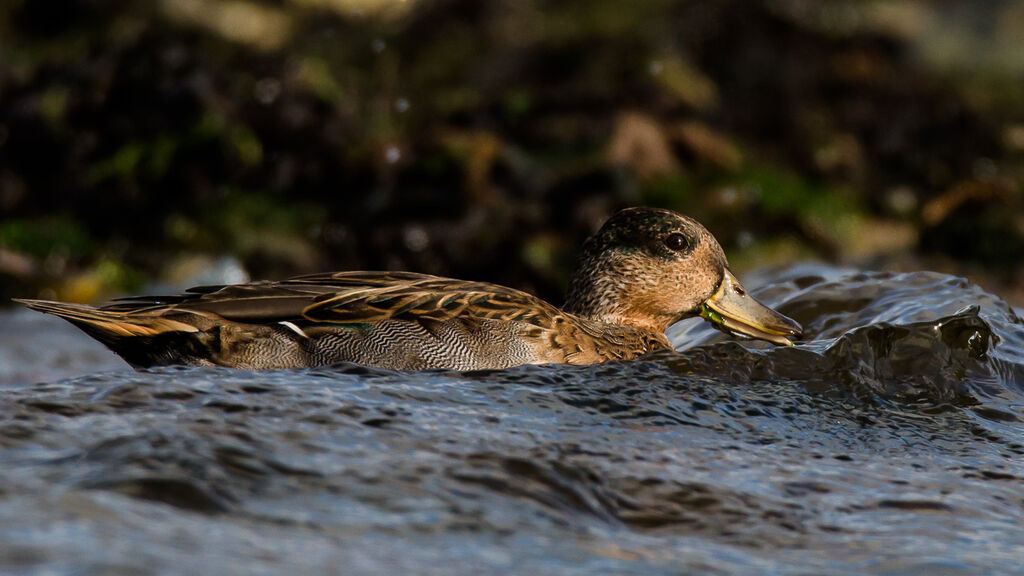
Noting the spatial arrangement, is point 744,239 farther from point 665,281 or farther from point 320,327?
point 320,327

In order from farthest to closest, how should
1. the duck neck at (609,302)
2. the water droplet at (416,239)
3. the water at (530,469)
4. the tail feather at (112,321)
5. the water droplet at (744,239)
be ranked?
1. the water droplet at (744,239)
2. the water droplet at (416,239)
3. the duck neck at (609,302)
4. the tail feather at (112,321)
5. the water at (530,469)

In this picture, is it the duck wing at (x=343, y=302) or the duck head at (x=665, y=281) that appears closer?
the duck wing at (x=343, y=302)

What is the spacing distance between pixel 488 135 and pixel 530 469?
9.94 metres

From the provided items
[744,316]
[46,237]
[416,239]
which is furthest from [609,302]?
[46,237]

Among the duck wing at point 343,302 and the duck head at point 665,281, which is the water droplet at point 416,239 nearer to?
the duck head at point 665,281

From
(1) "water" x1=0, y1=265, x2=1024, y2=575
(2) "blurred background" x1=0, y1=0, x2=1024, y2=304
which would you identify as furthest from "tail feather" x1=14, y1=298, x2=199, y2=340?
(2) "blurred background" x1=0, y1=0, x2=1024, y2=304

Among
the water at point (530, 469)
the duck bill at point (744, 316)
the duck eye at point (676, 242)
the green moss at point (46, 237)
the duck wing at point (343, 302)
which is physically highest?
the green moss at point (46, 237)

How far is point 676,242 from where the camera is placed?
533 centimetres

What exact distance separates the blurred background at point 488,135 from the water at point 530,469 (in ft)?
22.8

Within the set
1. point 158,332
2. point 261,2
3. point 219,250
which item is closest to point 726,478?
point 158,332

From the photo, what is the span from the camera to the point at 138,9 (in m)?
13.6

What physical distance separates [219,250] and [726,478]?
8798mm

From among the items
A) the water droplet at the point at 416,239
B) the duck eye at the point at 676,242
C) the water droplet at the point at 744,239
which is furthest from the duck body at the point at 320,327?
the water droplet at the point at 744,239

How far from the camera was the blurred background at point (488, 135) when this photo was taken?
11688mm
